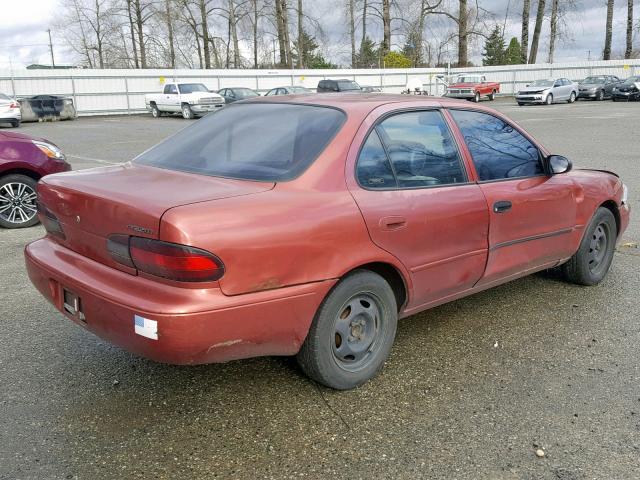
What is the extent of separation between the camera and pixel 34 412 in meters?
3.06

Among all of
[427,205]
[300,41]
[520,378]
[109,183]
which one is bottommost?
[520,378]

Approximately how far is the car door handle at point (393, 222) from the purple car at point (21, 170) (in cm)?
535

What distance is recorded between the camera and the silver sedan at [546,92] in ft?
113

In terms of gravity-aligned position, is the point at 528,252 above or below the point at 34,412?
above

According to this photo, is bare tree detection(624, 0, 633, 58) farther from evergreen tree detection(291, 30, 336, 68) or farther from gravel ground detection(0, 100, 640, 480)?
gravel ground detection(0, 100, 640, 480)

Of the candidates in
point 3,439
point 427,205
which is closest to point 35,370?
point 3,439

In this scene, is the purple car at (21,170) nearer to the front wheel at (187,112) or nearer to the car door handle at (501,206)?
the car door handle at (501,206)

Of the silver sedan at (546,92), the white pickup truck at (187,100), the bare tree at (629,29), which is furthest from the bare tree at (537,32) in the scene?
the white pickup truck at (187,100)

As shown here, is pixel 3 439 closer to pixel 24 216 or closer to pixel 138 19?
pixel 24 216

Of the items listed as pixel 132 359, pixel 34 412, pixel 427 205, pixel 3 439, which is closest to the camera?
pixel 3 439

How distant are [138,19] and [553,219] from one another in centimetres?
5091

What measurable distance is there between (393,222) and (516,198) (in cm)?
117

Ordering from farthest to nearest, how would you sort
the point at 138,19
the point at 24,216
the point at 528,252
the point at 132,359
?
1. the point at 138,19
2. the point at 24,216
3. the point at 528,252
4. the point at 132,359

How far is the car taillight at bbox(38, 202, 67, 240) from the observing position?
3.29m
